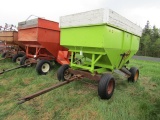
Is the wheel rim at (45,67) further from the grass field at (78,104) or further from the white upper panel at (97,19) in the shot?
the white upper panel at (97,19)

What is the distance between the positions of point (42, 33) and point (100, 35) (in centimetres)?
301

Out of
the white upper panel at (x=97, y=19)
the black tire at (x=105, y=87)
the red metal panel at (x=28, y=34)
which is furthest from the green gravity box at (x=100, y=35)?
the red metal panel at (x=28, y=34)

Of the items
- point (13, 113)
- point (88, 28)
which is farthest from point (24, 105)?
point (88, 28)

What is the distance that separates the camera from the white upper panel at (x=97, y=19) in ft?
12.1

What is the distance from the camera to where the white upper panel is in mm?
3684

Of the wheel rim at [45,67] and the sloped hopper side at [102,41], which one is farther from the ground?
the sloped hopper side at [102,41]

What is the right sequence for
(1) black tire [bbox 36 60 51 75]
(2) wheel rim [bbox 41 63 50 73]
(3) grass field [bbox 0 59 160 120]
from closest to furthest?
(3) grass field [bbox 0 59 160 120] → (1) black tire [bbox 36 60 51 75] → (2) wheel rim [bbox 41 63 50 73]

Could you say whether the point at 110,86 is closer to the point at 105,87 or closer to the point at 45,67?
the point at 105,87

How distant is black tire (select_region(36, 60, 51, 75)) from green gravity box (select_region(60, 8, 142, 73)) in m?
1.63

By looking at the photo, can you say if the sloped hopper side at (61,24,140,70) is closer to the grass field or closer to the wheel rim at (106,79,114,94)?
the wheel rim at (106,79,114,94)

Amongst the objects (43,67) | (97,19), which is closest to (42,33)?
(43,67)

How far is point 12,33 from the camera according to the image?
8281 millimetres

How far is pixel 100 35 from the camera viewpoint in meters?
3.78

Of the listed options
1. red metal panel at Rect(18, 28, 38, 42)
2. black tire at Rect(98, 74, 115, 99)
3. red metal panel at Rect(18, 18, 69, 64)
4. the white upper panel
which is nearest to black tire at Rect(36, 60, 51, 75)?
red metal panel at Rect(18, 18, 69, 64)
